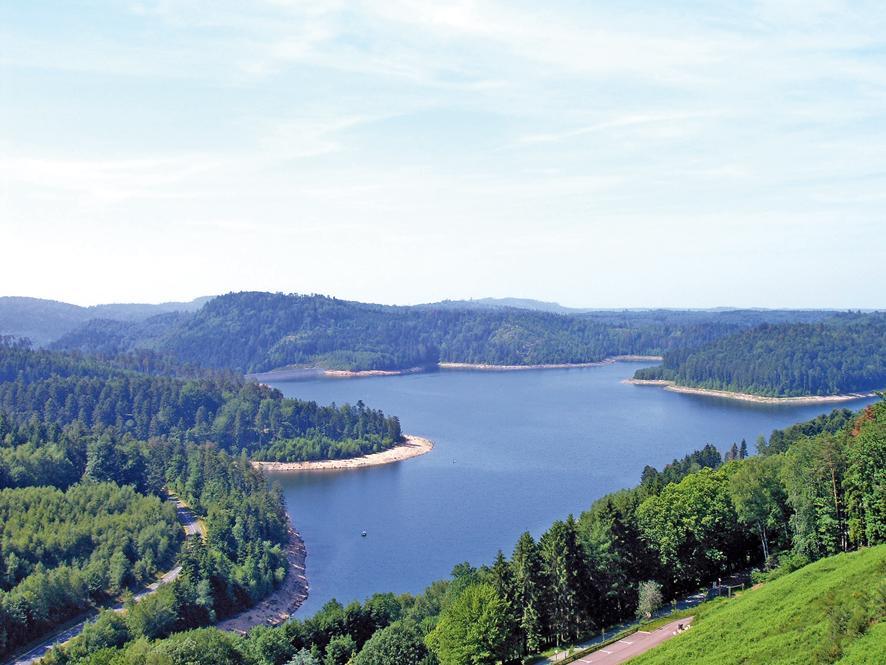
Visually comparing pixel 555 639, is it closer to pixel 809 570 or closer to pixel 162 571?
pixel 809 570

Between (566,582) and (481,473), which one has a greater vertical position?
(566,582)

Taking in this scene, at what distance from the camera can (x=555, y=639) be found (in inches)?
1149

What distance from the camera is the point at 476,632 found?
26.4m

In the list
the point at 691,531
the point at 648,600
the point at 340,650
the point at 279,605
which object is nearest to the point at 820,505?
the point at 691,531

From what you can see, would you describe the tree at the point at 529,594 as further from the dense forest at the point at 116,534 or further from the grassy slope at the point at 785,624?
the dense forest at the point at 116,534

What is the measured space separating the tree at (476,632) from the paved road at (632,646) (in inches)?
107

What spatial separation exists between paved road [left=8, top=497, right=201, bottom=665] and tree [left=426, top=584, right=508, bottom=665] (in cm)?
1995

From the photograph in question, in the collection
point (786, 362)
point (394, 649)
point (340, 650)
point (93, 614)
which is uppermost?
point (786, 362)

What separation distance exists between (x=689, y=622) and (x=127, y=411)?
287ft

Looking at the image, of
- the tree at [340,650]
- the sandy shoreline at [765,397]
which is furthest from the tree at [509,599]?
the sandy shoreline at [765,397]

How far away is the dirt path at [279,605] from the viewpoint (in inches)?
1629

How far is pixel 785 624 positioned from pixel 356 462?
219ft

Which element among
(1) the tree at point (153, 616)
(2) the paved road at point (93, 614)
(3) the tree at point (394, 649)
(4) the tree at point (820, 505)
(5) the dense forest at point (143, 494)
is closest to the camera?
(3) the tree at point (394, 649)

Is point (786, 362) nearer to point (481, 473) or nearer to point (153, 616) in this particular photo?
point (481, 473)
